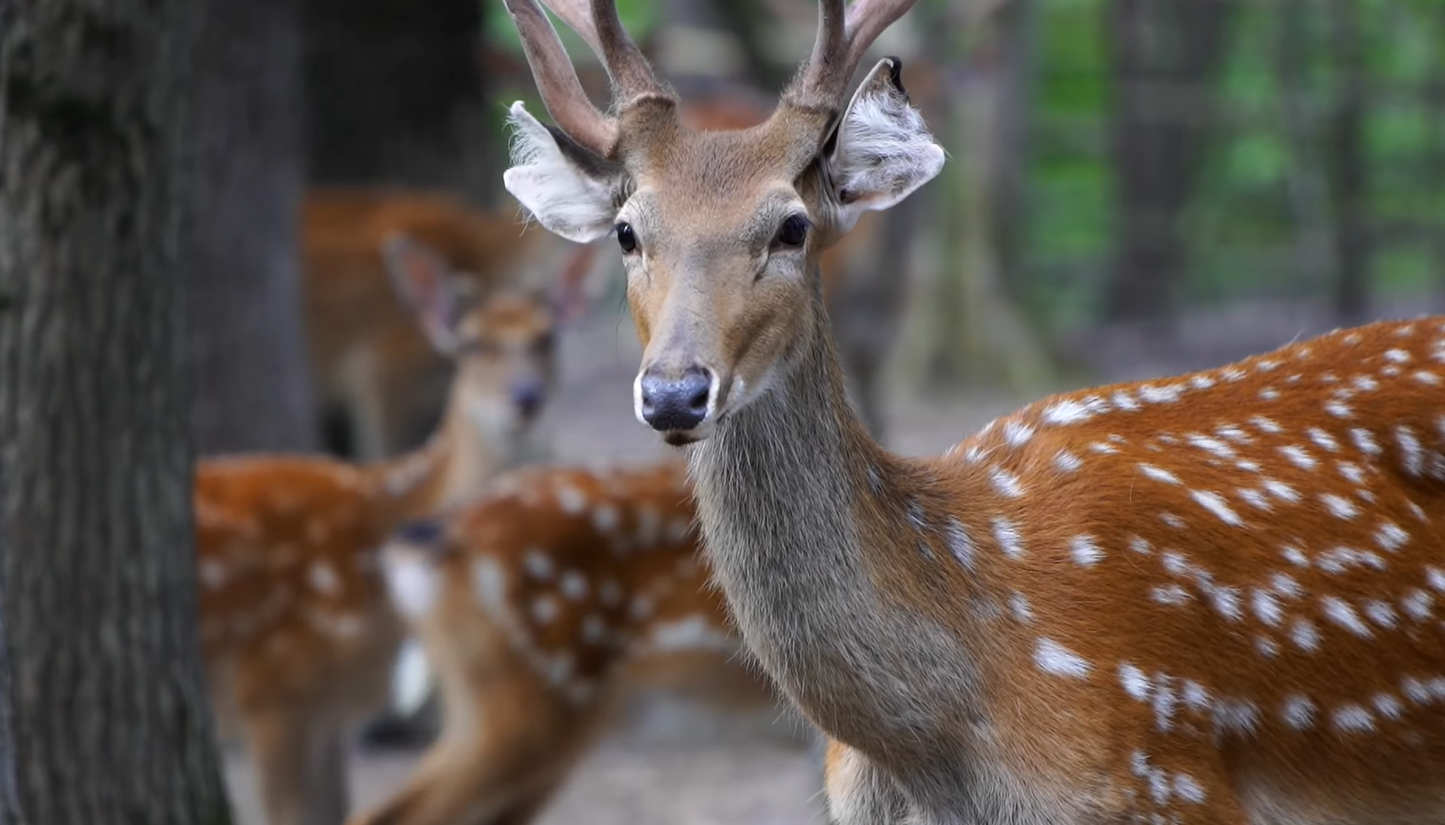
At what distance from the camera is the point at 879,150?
331cm

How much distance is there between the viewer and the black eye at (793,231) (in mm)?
3172

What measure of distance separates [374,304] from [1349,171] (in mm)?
7398

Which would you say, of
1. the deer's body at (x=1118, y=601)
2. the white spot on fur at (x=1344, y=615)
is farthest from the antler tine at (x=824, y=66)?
the white spot on fur at (x=1344, y=615)

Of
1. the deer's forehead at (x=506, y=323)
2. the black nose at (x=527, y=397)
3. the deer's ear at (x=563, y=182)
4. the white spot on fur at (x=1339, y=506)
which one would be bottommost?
the black nose at (x=527, y=397)

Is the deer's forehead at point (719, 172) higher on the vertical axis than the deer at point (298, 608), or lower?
higher

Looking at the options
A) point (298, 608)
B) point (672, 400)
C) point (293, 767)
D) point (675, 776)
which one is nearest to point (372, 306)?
point (675, 776)

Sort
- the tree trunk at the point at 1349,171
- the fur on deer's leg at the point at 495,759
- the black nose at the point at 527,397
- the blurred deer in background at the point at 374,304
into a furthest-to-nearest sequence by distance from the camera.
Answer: the tree trunk at the point at 1349,171 < the blurred deer in background at the point at 374,304 < the black nose at the point at 527,397 < the fur on deer's leg at the point at 495,759

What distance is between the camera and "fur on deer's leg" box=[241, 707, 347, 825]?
5754mm

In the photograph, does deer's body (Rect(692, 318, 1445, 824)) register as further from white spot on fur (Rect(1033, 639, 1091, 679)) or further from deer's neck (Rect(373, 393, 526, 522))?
deer's neck (Rect(373, 393, 526, 522))

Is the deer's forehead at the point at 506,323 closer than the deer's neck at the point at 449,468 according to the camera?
No

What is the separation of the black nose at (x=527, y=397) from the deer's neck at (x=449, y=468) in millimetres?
114

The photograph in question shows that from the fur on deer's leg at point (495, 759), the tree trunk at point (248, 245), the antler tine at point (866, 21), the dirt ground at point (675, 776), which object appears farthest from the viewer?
the tree trunk at point (248, 245)

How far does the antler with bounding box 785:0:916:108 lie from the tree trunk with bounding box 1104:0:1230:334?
1229 cm

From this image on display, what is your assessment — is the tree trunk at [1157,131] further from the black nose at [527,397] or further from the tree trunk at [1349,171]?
the black nose at [527,397]
